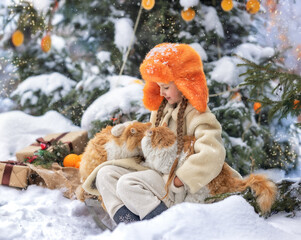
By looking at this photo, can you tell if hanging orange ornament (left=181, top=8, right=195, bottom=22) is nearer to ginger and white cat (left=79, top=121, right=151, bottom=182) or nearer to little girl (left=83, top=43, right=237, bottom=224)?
little girl (left=83, top=43, right=237, bottom=224)

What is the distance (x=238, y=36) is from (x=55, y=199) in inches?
94.9

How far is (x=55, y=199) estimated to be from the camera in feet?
8.08

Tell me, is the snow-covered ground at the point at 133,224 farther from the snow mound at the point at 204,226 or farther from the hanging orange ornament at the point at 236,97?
the hanging orange ornament at the point at 236,97

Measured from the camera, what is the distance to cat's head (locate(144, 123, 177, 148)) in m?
1.84

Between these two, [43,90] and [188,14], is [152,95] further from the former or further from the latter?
[43,90]

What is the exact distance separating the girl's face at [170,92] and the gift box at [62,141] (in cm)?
141

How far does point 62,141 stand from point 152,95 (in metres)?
1.32

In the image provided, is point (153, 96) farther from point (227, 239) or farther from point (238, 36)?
point (238, 36)

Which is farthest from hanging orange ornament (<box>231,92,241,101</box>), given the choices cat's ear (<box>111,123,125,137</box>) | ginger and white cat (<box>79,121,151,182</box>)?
cat's ear (<box>111,123,125,137</box>)

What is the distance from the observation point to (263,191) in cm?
169

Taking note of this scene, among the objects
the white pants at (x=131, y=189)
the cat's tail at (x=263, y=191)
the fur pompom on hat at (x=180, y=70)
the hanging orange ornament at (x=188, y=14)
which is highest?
the hanging orange ornament at (x=188, y=14)

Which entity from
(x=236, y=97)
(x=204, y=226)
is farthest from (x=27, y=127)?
(x=204, y=226)

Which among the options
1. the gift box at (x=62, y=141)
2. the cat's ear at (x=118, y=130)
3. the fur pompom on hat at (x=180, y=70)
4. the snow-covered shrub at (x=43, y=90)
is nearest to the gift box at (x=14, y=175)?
the gift box at (x=62, y=141)

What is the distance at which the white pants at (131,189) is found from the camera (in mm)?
1756
